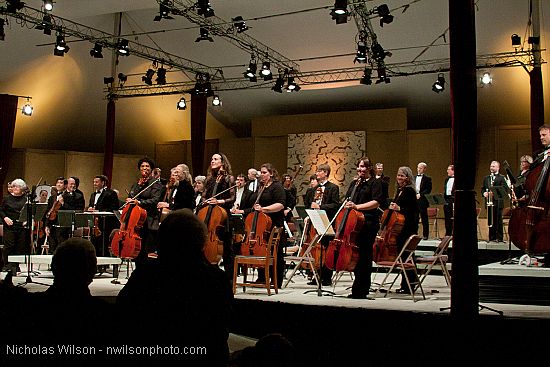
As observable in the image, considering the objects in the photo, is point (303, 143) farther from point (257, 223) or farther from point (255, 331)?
point (255, 331)

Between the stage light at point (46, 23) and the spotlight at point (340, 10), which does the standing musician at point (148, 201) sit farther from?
the stage light at point (46, 23)

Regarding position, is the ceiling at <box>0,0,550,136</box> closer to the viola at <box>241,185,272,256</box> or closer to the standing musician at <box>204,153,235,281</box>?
the standing musician at <box>204,153,235,281</box>

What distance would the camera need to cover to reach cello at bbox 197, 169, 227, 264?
6836mm

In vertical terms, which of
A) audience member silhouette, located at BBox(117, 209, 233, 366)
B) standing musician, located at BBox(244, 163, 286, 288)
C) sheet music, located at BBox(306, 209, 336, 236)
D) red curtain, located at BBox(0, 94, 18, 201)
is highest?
red curtain, located at BBox(0, 94, 18, 201)

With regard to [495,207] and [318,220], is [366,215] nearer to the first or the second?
[318,220]

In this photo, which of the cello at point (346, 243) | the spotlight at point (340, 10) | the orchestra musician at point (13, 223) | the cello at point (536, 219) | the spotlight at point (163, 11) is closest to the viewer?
the cello at point (536, 219)

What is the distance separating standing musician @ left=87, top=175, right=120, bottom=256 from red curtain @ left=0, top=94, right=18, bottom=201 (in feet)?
17.0

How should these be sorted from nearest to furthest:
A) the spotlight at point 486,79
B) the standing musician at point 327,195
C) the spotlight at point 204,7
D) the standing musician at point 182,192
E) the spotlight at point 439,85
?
the standing musician at point 182,192 < the standing musician at point 327,195 < the spotlight at point 204,7 < the spotlight at point 486,79 < the spotlight at point 439,85

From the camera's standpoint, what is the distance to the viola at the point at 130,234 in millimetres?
7820

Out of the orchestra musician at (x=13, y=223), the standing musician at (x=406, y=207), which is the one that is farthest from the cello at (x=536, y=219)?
the orchestra musician at (x=13, y=223)

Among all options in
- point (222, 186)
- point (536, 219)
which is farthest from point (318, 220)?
point (536, 219)

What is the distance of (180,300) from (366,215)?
186 inches

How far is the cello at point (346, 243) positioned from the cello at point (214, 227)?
1206 mm

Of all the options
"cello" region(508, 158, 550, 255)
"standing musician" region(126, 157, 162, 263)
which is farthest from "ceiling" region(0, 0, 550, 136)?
"cello" region(508, 158, 550, 255)
